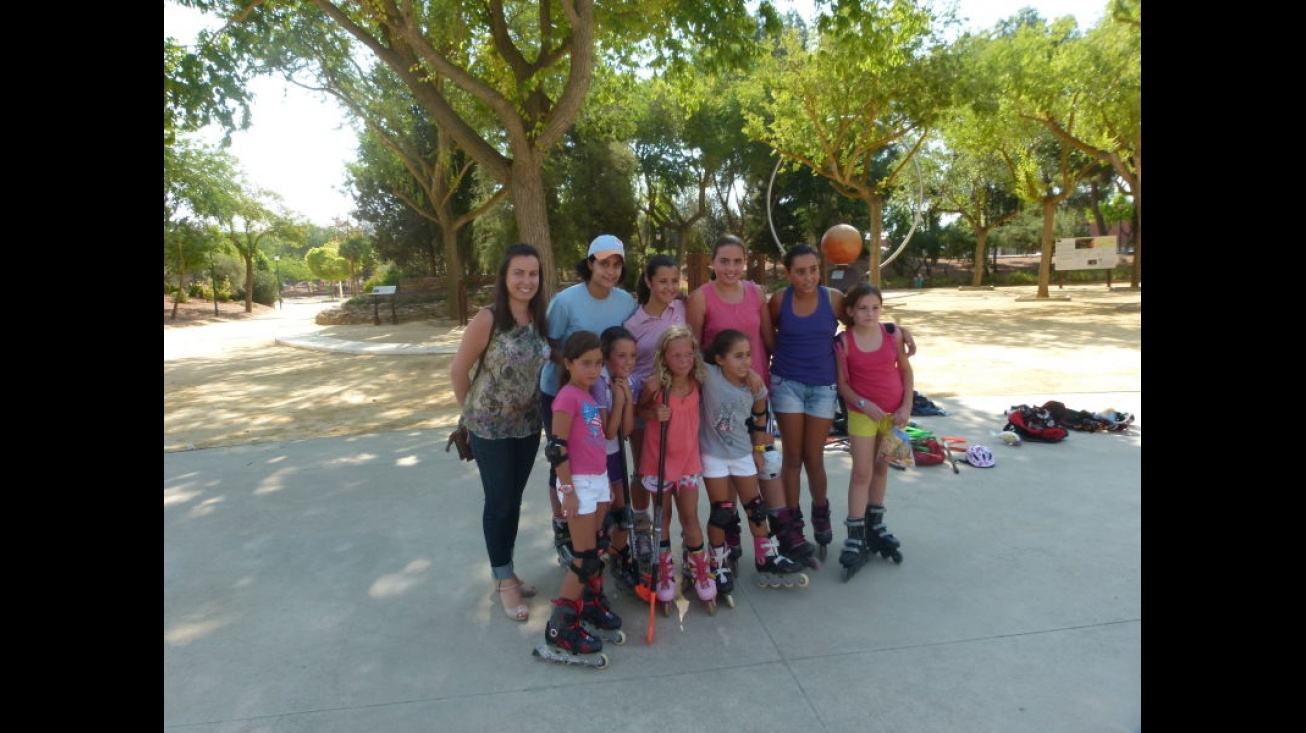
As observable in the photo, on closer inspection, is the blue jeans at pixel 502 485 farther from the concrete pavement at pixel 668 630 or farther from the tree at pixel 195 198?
the tree at pixel 195 198

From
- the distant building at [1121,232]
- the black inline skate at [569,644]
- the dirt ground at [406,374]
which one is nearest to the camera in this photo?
the black inline skate at [569,644]

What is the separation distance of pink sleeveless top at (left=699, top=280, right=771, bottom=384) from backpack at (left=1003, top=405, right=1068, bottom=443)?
335cm

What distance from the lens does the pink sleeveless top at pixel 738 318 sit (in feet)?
11.6

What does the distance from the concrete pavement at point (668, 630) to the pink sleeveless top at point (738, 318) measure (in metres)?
1.13

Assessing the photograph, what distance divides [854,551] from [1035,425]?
320 cm

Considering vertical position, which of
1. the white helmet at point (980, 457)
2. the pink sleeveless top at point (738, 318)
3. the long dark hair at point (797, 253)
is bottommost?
the white helmet at point (980, 457)

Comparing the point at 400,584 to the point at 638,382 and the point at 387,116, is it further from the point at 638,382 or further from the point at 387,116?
the point at 387,116

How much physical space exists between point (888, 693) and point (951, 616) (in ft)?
2.28

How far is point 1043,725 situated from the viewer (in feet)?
7.74

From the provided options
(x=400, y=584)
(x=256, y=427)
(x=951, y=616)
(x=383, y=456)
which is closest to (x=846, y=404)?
(x=951, y=616)

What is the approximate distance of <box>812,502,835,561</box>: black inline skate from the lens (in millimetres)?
3711

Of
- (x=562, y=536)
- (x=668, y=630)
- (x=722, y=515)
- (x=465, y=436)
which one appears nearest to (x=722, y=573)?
(x=722, y=515)

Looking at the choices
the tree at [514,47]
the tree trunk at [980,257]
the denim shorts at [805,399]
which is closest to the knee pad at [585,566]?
the denim shorts at [805,399]

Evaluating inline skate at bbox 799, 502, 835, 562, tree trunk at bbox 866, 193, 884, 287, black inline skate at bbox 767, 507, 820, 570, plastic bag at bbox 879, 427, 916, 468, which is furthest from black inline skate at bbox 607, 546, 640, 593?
tree trunk at bbox 866, 193, 884, 287
